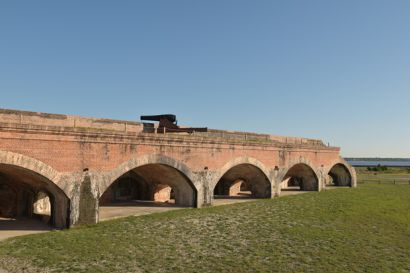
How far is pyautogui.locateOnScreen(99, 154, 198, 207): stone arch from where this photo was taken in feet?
54.4

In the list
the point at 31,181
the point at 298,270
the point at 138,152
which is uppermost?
the point at 138,152

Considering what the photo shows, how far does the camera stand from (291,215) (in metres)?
18.1

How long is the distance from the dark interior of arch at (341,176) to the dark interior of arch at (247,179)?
48.7ft

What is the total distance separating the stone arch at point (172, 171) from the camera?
16.6m

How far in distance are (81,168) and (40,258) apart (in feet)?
16.6

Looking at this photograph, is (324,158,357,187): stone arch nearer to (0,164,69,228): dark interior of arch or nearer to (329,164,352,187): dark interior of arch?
(329,164,352,187): dark interior of arch

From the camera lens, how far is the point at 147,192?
77.3 ft

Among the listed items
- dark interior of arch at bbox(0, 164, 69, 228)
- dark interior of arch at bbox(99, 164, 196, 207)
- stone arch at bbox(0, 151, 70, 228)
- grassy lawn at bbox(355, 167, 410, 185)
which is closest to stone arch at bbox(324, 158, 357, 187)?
grassy lawn at bbox(355, 167, 410, 185)

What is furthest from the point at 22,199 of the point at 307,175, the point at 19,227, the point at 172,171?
the point at 307,175

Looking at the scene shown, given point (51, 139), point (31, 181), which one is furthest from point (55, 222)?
point (51, 139)

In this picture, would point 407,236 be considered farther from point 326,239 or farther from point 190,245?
point 190,245

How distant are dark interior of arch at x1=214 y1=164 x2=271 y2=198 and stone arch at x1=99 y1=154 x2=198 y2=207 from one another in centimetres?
598

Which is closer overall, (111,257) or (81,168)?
(111,257)

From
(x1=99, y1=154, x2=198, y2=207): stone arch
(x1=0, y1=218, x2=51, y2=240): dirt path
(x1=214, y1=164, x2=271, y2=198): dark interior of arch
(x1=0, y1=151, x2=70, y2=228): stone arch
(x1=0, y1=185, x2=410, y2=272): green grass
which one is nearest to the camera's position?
(x1=0, y1=185, x2=410, y2=272): green grass
